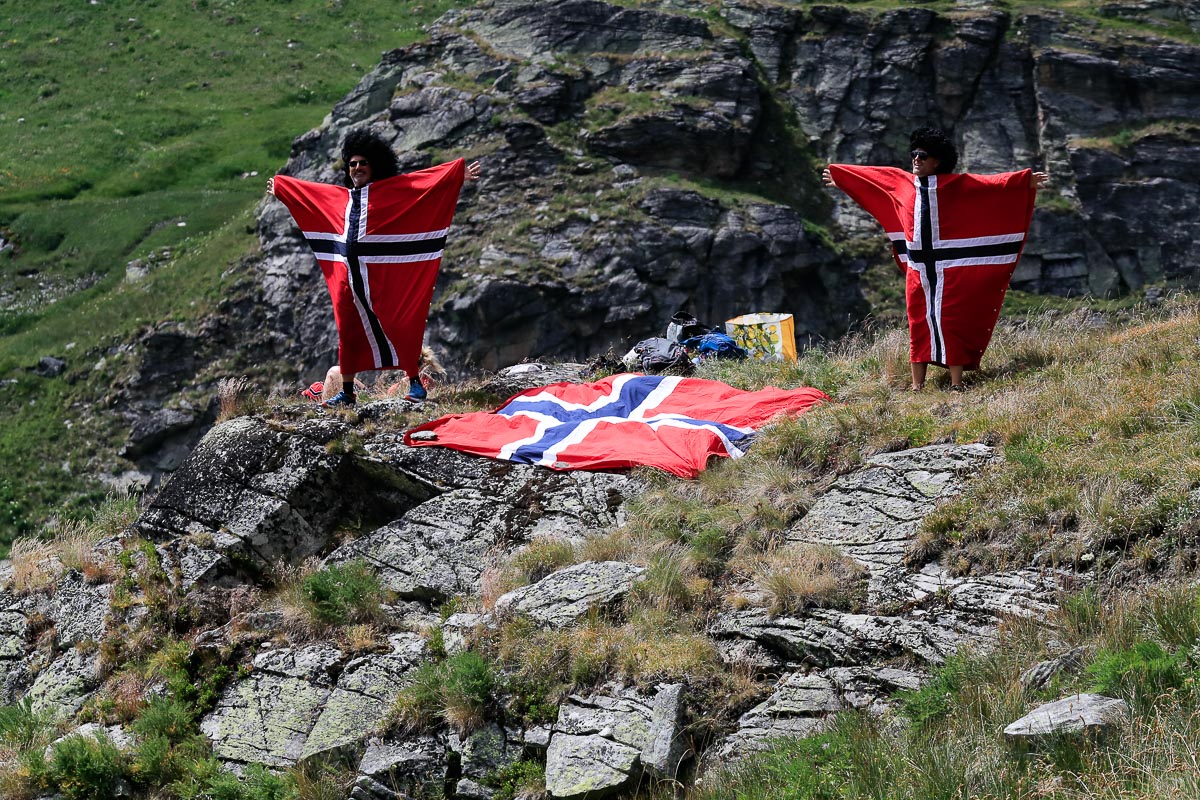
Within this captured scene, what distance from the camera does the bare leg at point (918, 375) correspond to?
376 inches

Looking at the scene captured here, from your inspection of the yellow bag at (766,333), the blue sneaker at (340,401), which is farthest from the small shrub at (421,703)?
the yellow bag at (766,333)

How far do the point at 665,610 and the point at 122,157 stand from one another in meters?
50.1

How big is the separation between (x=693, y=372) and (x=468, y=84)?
3443 cm

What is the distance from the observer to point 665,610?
697 centimetres

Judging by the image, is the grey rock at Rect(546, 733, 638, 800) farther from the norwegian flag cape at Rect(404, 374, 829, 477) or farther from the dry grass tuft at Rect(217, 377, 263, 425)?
the dry grass tuft at Rect(217, 377, 263, 425)

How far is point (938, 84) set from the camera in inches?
1863

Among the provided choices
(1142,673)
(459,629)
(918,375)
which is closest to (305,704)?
(459,629)

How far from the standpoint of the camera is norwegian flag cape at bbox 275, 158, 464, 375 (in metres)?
10.7

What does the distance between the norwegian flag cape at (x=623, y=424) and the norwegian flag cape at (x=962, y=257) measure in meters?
1.14

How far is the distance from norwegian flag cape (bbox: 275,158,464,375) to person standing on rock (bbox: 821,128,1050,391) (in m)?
4.23

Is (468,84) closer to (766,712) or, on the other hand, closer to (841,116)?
(841,116)

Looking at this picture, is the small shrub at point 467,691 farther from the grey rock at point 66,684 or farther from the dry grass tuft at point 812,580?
the grey rock at point 66,684

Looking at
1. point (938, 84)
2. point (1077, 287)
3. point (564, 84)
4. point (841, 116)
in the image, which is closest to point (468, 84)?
point (564, 84)

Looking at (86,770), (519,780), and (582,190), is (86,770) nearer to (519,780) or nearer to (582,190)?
(519,780)
